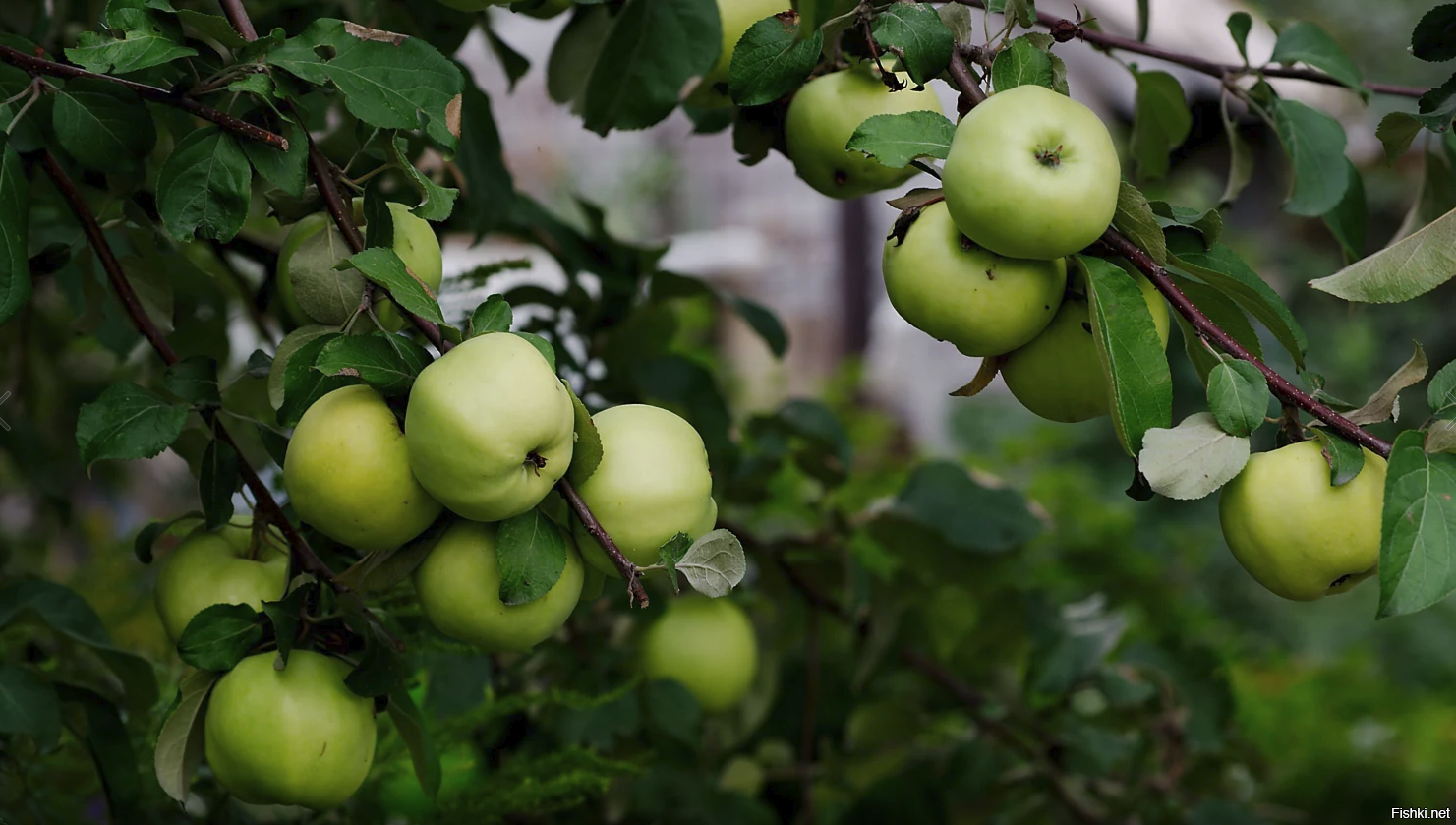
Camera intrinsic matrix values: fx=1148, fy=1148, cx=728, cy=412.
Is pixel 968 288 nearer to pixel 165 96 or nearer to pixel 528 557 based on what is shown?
pixel 528 557

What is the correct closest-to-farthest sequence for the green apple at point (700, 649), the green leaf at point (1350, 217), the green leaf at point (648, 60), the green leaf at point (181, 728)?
the green leaf at point (181, 728) < the green leaf at point (648, 60) < the green leaf at point (1350, 217) < the green apple at point (700, 649)

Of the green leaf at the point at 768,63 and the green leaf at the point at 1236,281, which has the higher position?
the green leaf at the point at 768,63

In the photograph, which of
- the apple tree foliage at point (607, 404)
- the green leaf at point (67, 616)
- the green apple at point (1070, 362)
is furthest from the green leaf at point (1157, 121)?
the green leaf at point (67, 616)

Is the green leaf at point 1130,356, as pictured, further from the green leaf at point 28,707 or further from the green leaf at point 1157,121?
the green leaf at point 28,707

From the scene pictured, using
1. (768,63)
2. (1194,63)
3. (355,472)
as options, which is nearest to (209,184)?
(355,472)

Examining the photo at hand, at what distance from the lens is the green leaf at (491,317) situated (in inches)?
18.6

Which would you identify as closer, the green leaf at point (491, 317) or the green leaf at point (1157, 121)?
the green leaf at point (491, 317)

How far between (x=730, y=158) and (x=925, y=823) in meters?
3.57

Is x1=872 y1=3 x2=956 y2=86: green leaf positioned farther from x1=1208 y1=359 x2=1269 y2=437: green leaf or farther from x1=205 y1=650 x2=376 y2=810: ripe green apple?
x1=205 y1=650 x2=376 y2=810: ripe green apple

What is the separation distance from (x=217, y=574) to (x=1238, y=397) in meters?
0.49

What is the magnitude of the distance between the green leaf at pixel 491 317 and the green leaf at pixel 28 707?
1.18 ft

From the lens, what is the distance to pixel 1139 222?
48 cm

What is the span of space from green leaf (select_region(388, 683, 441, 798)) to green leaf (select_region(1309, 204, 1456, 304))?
1.49 feet

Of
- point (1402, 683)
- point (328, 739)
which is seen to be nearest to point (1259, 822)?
point (328, 739)
